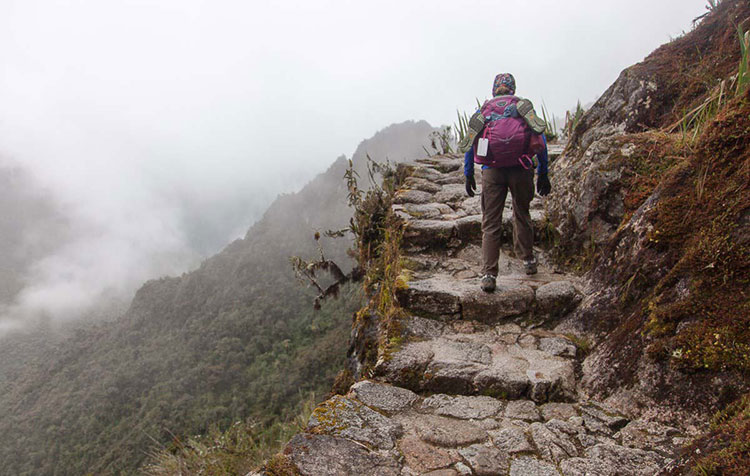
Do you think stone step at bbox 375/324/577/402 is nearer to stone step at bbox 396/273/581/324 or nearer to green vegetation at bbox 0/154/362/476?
stone step at bbox 396/273/581/324

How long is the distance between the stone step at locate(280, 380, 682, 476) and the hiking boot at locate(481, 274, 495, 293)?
1.25 meters

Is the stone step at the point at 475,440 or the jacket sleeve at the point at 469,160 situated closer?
the stone step at the point at 475,440

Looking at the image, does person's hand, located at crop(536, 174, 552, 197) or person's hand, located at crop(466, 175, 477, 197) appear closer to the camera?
person's hand, located at crop(536, 174, 552, 197)

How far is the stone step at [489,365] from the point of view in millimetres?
2889

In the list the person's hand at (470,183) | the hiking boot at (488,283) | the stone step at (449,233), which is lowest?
the hiking boot at (488,283)

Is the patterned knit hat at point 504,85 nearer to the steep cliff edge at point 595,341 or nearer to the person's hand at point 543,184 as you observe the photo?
the person's hand at point 543,184

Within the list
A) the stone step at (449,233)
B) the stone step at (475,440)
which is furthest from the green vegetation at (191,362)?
the stone step at (475,440)

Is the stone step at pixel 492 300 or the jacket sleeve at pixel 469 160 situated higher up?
the jacket sleeve at pixel 469 160

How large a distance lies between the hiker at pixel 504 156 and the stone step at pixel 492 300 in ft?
0.54

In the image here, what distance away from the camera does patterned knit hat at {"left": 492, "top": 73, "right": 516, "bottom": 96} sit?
405cm

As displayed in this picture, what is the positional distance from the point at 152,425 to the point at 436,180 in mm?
56170

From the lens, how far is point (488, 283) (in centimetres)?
391

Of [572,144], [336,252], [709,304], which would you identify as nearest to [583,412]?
[709,304]

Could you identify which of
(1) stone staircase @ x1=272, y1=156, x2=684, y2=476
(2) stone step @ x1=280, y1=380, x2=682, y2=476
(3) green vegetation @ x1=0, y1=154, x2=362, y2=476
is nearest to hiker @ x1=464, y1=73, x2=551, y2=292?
(1) stone staircase @ x1=272, y1=156, x2=684, y2=476
